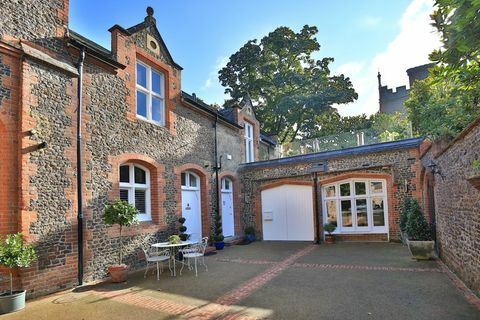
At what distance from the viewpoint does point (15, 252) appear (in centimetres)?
504

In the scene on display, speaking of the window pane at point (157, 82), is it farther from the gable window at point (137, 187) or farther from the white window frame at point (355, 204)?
the white window frame at point (355, 204)

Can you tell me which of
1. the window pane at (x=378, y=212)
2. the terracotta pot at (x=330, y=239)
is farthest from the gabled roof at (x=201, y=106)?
the window pane at (x=378, y=212)

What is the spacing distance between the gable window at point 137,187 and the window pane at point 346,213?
7.62 meters

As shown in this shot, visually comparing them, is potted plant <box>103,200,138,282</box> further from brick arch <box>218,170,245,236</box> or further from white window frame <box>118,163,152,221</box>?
brick arch <box>218,170,245,236</box>

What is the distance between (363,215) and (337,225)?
1073mm

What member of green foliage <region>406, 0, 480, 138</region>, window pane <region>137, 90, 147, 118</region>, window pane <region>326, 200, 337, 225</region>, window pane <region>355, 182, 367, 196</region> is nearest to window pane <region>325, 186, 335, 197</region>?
window pane <region>326, 200, 337, 225</region>

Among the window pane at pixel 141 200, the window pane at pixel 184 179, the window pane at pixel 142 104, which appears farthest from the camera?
the window pane at pixel 184 179

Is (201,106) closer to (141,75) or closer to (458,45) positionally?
(141,75)

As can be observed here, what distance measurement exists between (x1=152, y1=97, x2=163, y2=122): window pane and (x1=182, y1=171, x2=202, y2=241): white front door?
7.20ft

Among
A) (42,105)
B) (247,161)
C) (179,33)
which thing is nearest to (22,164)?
(42,105)

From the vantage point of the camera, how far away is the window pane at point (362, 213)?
475 inches

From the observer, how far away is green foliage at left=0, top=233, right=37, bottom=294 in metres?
4.96

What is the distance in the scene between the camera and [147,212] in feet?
29.8

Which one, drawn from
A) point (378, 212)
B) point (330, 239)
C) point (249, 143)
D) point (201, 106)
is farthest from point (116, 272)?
point (249, 143)
